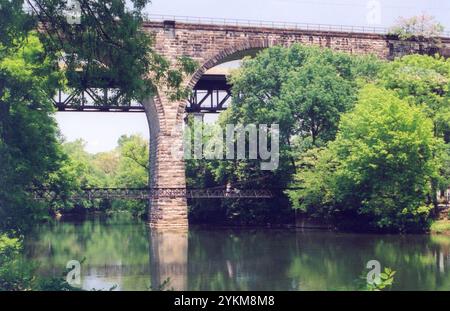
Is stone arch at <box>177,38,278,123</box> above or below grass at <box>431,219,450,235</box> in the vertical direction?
above

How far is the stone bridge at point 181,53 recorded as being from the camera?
37938 millimetres

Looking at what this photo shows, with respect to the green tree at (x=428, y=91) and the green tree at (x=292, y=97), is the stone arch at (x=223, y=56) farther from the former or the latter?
the green tree at (x=428, y=91)

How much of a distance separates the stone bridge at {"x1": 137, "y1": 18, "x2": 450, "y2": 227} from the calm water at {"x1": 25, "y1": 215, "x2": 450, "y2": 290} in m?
3.42

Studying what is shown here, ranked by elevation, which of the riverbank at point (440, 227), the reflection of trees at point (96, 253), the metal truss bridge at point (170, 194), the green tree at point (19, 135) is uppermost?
the green tree at point (19, 135)

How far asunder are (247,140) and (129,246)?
39.3ft

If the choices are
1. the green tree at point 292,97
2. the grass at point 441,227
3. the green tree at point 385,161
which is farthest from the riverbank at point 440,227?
the green tree at point 292,97

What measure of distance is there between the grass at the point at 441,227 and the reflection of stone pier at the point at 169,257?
12673mm

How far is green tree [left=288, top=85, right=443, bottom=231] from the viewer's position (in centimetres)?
3073

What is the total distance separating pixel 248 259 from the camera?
22.9 meters

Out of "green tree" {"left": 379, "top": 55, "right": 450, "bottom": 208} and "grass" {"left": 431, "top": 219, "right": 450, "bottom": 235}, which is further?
"green tree" {"left": 379, "top": 55, "right": 450, "bottom": 208}

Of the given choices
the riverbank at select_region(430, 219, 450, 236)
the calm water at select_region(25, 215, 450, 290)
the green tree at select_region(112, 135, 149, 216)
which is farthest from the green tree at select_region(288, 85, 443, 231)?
the green tree at select_region(112, 135, 149, 216)

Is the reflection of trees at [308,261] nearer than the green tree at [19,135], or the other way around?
the reflection of trees at [308,261]

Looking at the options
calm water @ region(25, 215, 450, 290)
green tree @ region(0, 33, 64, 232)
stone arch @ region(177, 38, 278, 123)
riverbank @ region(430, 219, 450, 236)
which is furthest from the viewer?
stone arch @ region(177, 38, 278, 123)

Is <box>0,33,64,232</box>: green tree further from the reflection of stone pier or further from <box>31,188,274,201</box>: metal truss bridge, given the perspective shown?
<box>31,188,274,201</box>: metal truss bridge
